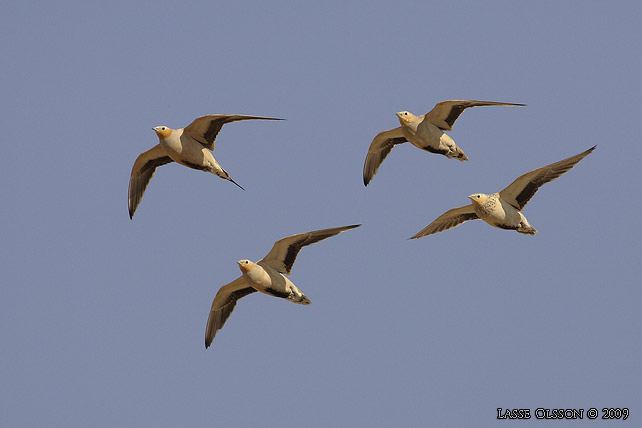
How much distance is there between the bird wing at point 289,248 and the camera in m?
29.0

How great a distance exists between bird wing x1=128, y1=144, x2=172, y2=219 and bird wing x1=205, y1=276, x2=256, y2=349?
421cm

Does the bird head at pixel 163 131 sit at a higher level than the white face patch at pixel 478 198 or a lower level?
higher

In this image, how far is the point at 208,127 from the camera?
30.0 m

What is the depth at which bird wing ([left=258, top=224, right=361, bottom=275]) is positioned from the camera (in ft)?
95.2

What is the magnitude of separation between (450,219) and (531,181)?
3444 mm

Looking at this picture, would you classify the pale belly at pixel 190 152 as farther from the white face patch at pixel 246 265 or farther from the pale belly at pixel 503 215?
the pale belly at pixel 503 215

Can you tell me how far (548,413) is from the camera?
28609 mm

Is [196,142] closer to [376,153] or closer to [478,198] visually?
[376,153]

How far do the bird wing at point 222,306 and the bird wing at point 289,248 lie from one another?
84.4 inches

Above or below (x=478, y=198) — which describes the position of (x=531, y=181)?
above

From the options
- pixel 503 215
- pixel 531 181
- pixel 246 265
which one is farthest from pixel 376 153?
pixel 246 265

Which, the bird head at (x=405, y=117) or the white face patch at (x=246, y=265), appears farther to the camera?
the bird head at (x=405, y=117)

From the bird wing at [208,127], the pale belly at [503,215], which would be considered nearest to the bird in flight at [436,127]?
the pale belly at [503,215]

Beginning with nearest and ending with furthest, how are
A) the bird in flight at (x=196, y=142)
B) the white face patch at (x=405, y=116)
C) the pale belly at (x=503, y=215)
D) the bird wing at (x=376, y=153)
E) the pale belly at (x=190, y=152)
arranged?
the pale belly at (x=503, y=215) → the bird in flight at (x=196, y=142) → the pale belly at (x=190, y=152) → the white face patch at (x=405, y=116) → the bird wing at (x=376, y=153)
